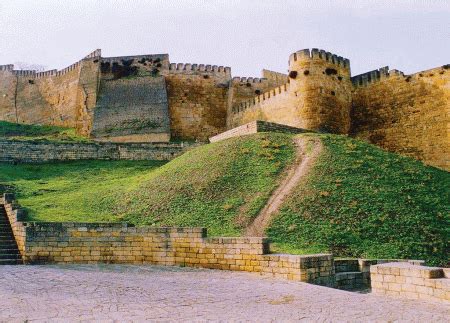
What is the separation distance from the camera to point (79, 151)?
94.2 ft

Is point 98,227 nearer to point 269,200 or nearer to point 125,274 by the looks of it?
point 125,274

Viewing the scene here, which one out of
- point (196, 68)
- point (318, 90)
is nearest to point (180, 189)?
point (318, 90)

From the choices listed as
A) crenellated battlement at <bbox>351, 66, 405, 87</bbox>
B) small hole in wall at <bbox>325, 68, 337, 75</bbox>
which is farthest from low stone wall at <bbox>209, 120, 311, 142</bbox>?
crenellated battlement at <bbox>351, 66, 405, 87</bbox>

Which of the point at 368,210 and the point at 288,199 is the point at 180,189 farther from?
the point at 368,210

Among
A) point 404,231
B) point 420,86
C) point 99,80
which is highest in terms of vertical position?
point 99,80

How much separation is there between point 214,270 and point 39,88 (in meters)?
39.4

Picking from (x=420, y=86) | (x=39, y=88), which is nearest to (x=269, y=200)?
(x=420, y=86)

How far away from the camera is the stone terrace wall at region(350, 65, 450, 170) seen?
1067 inches

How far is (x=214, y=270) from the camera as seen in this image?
39.6 feet

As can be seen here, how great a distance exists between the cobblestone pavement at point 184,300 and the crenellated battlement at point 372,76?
23.4m

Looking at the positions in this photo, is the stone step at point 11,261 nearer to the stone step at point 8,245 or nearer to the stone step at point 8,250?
the stone step at point 8,250

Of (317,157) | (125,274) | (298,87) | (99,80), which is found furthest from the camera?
(99,80)

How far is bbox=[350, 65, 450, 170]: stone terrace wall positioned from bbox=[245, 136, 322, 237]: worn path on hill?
345 inches

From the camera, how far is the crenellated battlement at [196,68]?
40.4 meters
